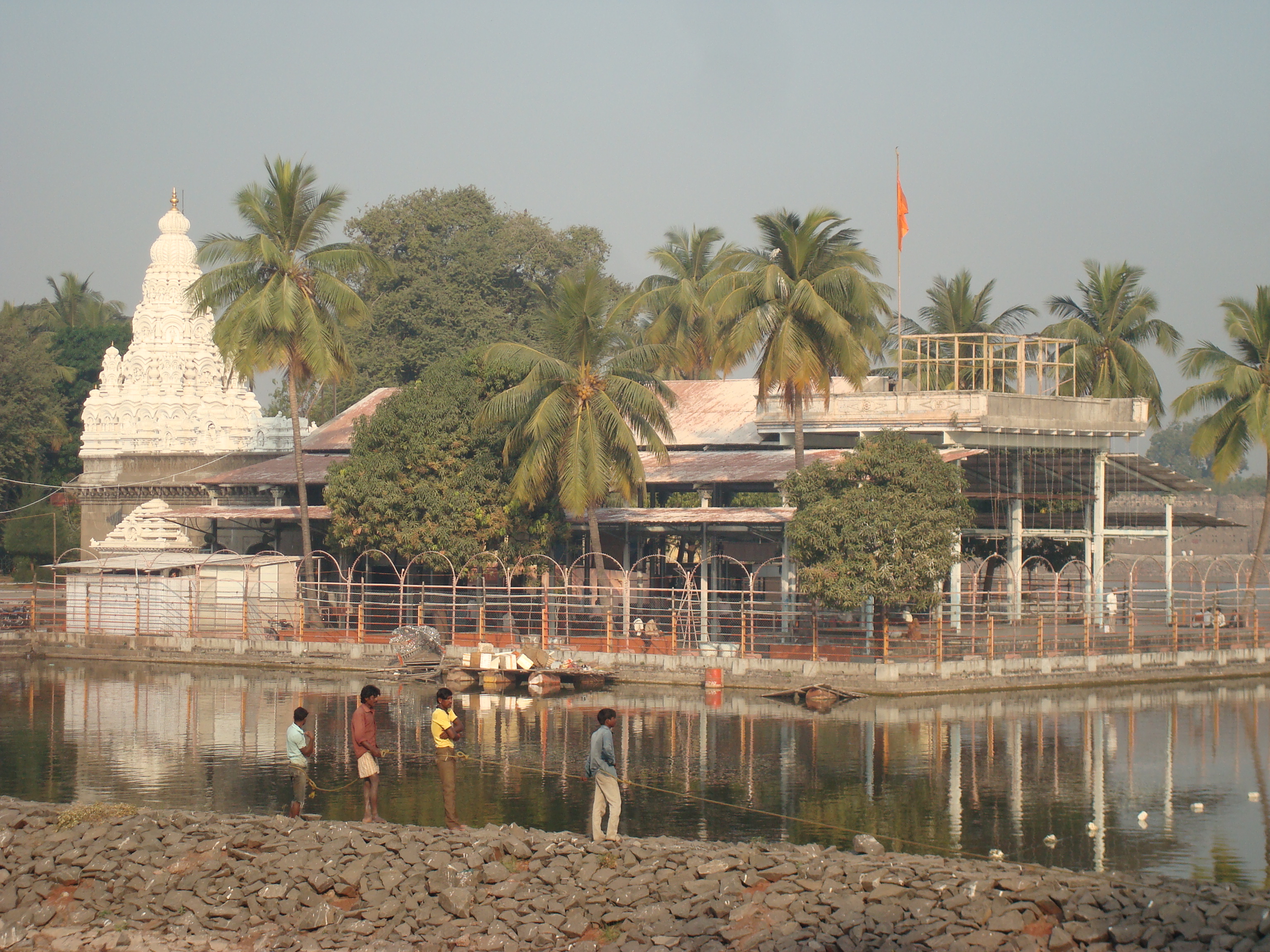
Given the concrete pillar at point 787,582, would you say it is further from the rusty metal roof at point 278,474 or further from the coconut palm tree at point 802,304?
the rusty metal roof at point 278,474

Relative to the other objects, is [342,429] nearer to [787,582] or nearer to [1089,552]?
[787,582]

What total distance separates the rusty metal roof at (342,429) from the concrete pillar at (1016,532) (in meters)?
17.4

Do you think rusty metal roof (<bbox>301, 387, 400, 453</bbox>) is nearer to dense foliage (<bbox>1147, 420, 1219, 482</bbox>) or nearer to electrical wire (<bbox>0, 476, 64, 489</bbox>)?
electrical wire (<bbox>0, 476, 64, 489</bbox>)

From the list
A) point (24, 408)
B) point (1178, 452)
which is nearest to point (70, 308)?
point (24, 408)

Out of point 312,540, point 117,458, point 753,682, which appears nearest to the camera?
point 753,682

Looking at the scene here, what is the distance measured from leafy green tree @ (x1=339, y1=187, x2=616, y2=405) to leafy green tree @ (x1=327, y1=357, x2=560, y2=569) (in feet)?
73.9

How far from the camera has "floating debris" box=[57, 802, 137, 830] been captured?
15.5m

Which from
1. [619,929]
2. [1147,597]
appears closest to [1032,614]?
[619,929]

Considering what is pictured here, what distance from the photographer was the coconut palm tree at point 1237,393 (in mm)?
35312

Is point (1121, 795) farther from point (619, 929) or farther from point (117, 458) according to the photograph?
point (117, 458)

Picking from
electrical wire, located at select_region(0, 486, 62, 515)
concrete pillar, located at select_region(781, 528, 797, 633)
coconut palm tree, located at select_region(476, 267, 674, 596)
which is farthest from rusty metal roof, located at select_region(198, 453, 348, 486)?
electrical wire, located at select_region(0, 486, 62, 515)

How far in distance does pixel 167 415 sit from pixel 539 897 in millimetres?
36216

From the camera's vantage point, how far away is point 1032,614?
107 feet

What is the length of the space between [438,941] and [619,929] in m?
1.71
